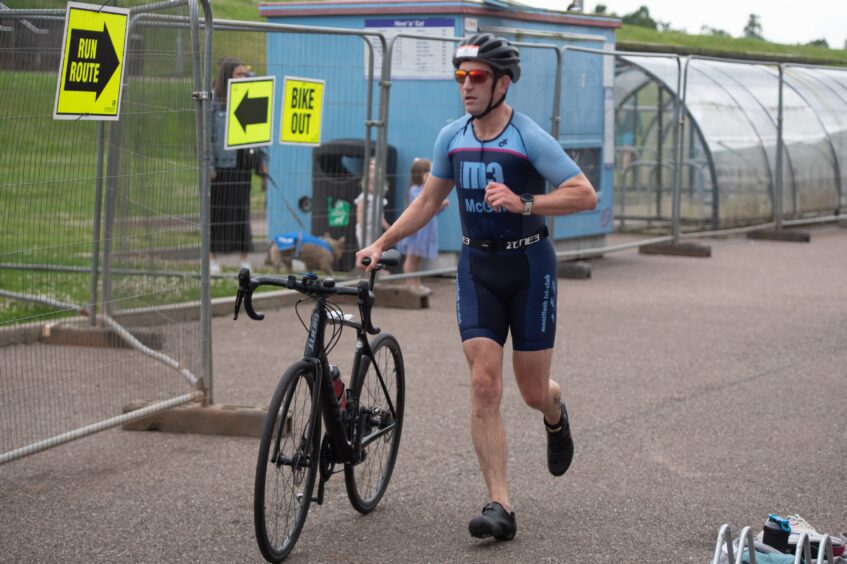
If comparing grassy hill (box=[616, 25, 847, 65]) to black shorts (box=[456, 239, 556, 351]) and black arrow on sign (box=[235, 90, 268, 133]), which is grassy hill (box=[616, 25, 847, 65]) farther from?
black shorts (box=[456, 239, 556, 351])

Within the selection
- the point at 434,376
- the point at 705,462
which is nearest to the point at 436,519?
the point at 705,462

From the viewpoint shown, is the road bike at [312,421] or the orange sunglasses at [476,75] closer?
the road bike at [312,421]

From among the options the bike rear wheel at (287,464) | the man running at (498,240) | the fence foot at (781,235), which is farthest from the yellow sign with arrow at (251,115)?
the fence foot at (781,235)

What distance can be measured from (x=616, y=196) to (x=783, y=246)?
2.64 m

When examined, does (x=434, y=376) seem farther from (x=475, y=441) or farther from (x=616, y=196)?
(x=616, y=196)

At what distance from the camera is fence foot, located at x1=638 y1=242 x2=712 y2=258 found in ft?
54.7

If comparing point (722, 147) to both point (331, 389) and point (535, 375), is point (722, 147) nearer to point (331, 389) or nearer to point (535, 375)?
point (535, 375)

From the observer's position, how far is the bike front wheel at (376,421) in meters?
5.82

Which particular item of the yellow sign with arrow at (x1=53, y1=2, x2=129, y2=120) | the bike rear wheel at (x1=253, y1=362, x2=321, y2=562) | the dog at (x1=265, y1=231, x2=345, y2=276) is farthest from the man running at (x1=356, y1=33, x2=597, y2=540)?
the dog at (x1=265, y1=231, x2=345, y2=276)

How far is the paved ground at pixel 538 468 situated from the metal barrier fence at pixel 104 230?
1.43 ft

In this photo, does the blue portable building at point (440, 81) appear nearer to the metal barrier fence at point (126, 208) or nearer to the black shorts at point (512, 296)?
the metal barrier fence at point (126, 208)

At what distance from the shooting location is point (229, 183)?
1125 cm

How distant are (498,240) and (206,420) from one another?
246cm

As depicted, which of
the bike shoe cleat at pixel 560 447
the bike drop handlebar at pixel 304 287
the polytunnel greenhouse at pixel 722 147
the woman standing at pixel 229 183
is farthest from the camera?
the polytunnel greenhouse at pixel 722 147
